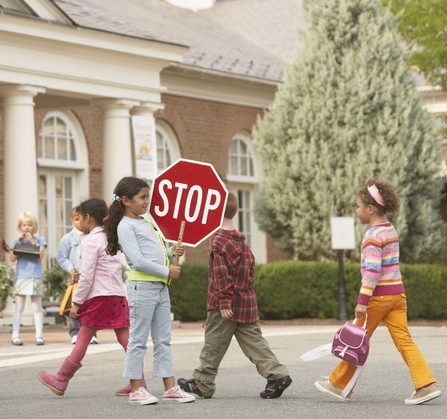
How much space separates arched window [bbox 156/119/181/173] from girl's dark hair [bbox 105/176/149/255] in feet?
67.0

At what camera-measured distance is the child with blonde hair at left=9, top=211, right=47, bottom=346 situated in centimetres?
1722

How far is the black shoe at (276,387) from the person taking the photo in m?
9.96

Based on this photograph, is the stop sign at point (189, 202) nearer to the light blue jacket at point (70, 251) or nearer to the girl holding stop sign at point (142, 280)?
the girl holding stop sign at point (142, 280)

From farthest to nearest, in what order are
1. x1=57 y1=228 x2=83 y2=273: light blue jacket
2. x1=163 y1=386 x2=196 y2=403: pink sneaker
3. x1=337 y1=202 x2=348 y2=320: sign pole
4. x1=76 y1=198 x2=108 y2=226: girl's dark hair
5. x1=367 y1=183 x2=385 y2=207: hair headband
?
x1=337 y1=202 x2=348 y2=320: sign pole
x1=57 y1=228 x2=83 y2=273: light blue jacket
x1=76 y1=198 x2=108 y2=226: girl's dark hair
x1=367 y1=183 x2=385 y2=207: hair headband
x1=163 y1=386 x2=196 y2=403: pink sneaker

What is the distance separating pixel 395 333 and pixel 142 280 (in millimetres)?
1842

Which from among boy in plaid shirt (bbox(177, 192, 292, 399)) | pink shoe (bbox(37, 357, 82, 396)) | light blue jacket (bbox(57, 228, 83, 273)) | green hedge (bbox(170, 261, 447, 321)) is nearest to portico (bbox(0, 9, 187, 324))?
green hedge (bbox(170, 261, 447, 321))

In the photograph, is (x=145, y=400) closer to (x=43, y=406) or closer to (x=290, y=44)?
(x=43, y=406)

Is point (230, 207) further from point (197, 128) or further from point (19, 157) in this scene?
point (197, 128)

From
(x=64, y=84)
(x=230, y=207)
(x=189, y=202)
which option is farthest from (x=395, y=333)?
(x=64, y=84)

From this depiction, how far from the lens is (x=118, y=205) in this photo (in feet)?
32.1

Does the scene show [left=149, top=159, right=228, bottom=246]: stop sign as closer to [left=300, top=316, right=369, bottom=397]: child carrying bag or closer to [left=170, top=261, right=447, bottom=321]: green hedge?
Answer: [left=300, top=316, right=369, bottom=397]: child carrying bag

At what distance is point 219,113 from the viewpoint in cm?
3177

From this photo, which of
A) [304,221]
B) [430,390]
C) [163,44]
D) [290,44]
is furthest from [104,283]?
[290,44]

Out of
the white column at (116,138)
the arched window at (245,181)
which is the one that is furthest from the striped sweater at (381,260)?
the arched window at (245,181)
